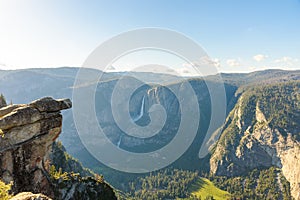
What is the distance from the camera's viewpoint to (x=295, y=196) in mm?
199125

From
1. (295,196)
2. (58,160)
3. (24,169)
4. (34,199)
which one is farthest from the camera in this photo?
(295,196)

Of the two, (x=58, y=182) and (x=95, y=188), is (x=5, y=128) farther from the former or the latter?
(x=95, y=188)

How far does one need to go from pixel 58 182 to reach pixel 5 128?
9.37 metres

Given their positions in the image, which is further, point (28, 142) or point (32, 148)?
point (32, 148)

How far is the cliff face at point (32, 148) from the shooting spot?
23641 millimetres

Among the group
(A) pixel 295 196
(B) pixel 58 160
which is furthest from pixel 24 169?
(A) pixel 295 196

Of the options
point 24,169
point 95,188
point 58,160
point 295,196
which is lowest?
point 295,196

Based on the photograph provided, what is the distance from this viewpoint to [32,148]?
25688mm

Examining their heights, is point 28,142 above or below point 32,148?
above

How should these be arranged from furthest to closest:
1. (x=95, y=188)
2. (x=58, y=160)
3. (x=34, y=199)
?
(x=58, y=160), (x=95, y=188), (x=34, y=199)

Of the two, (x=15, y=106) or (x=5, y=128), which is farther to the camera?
(x=15, y=106)

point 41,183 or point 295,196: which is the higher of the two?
point 41,183

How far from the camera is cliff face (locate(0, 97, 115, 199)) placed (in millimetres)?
23641

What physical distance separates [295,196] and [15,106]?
229m
